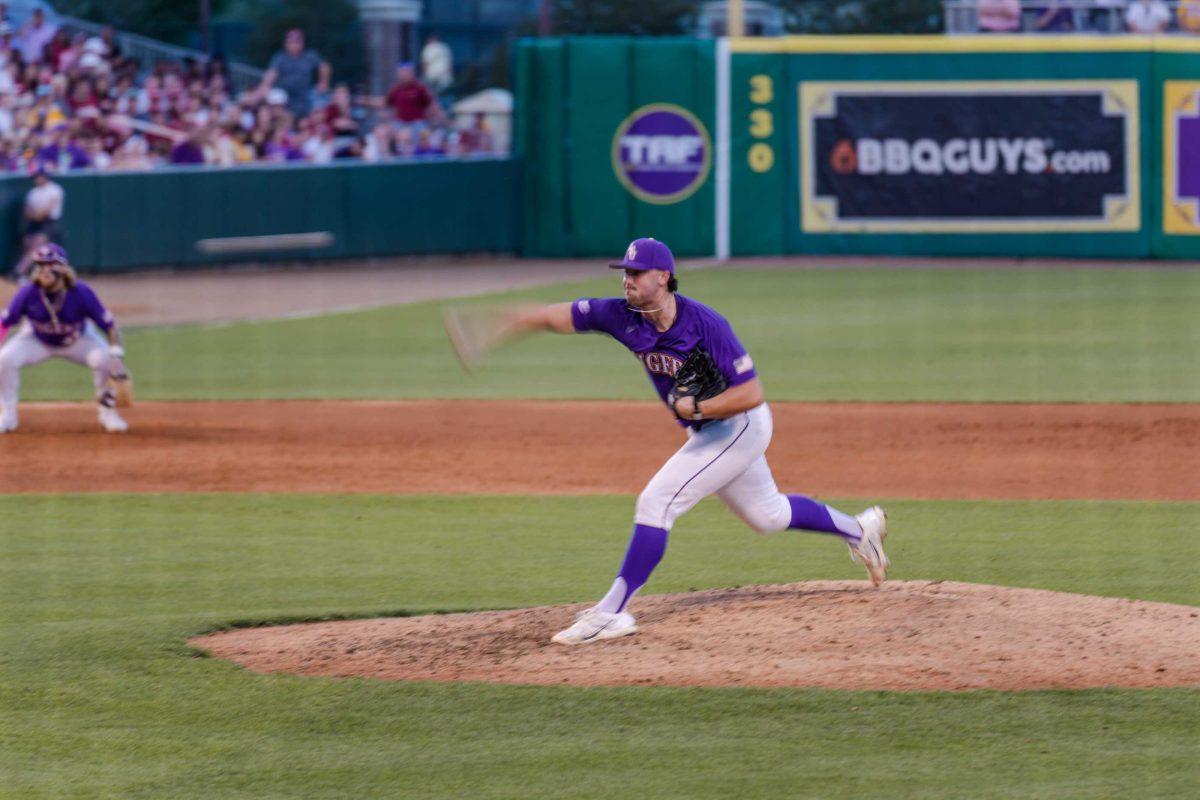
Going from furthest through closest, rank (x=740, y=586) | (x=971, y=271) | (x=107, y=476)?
1. (x=971, y=271)
2. (x=107, y=476)
3. (x=740, y=586)

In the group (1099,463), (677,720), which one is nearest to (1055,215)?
(1099,463)

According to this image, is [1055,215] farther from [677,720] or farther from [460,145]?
[677,720]

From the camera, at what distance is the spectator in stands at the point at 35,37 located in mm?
25250

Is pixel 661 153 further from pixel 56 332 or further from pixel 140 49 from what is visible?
pixel 56 332

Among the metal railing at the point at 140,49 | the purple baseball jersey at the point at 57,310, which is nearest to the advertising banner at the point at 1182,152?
the metal railing at the point at 140,49

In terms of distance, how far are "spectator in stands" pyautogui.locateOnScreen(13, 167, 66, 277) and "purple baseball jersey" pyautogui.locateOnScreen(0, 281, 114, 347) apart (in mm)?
7921

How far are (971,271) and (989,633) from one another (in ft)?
60.7

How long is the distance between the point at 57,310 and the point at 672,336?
299 inches

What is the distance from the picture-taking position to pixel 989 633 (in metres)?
6.82

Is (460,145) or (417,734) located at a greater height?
(460,145)

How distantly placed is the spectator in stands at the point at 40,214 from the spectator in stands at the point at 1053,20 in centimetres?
1430

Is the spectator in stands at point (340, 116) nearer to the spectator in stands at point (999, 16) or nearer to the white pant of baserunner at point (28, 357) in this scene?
the spectator in stands at point (999, 16)

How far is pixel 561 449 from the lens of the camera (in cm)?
1273

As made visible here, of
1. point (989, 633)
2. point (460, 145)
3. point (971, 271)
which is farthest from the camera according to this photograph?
point (460, 145)
